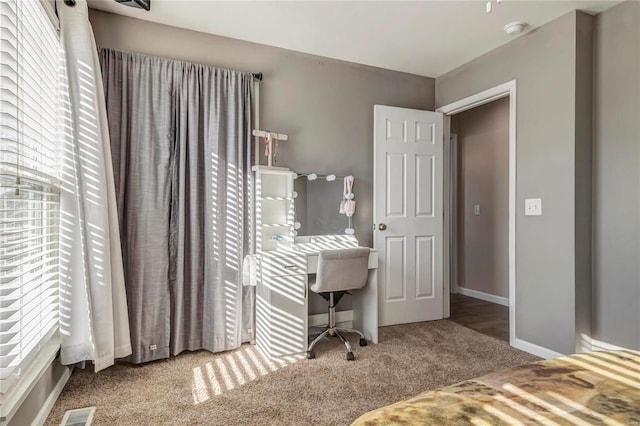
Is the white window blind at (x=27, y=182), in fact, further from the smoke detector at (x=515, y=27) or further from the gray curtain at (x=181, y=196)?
the smoke detector at (x=515, y=27)

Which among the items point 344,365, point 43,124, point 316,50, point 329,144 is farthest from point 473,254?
point 43,124

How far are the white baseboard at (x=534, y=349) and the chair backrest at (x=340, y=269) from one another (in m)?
1.34

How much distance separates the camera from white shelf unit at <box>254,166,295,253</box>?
296 cm

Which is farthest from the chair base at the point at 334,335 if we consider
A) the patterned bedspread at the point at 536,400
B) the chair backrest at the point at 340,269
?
the patterned bedspread at the point at 536,400

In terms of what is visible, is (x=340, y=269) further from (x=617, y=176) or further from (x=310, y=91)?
(x=617, y=176)

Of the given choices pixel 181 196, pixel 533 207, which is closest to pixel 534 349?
pixel 533 207

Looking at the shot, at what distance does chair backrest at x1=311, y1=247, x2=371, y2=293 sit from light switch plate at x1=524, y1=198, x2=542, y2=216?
4.23ft

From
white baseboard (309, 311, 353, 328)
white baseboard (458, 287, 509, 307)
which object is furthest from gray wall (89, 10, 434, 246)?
white baseboard (458, 287, 509, 307)

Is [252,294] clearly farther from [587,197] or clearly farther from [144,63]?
[587,197]

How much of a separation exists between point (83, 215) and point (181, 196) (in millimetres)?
651

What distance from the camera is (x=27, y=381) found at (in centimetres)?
163

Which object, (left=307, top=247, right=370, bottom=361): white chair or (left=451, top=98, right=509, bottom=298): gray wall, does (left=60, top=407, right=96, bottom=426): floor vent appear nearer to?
(left=307, top=247, right=370, bottom=361): white chair

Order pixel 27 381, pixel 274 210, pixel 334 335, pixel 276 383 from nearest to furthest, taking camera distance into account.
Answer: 1. pixel 27 381
2. pixel 276 383
3. pixel 334 335
4. pixel 274 210

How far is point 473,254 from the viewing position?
4.72 m
